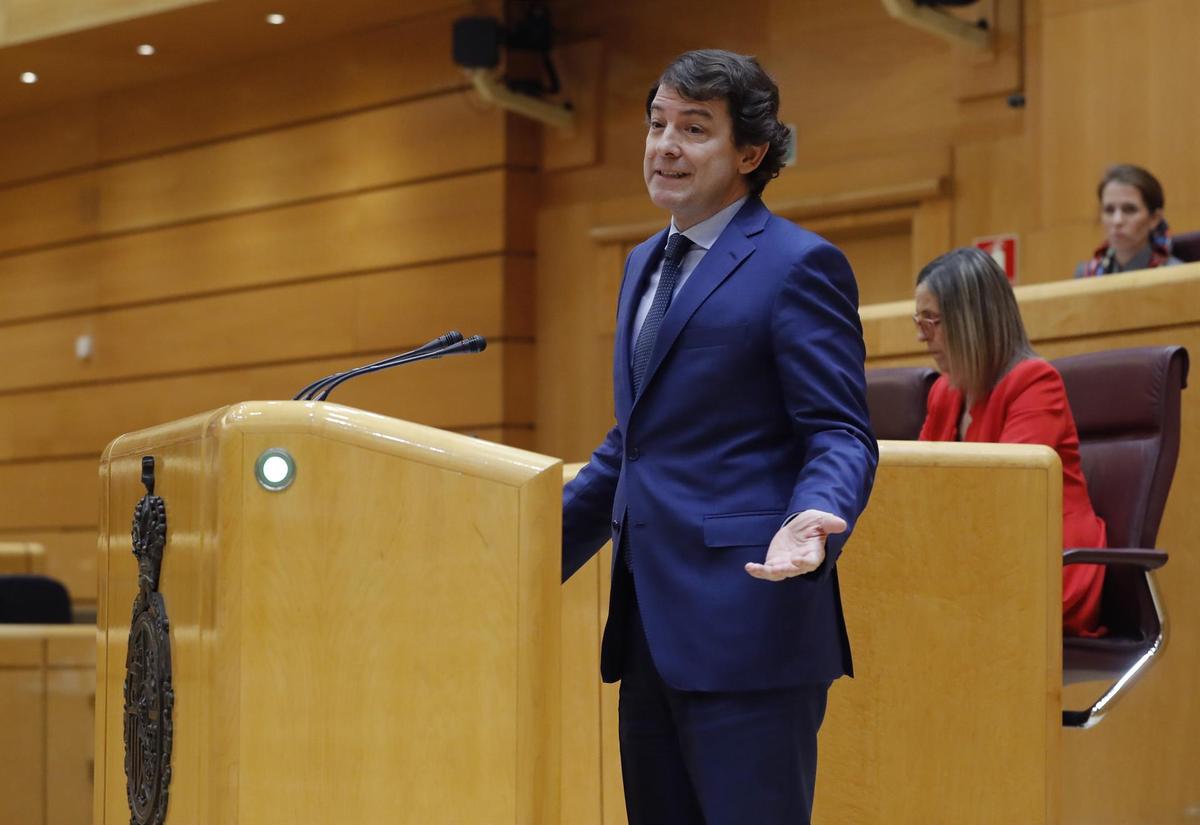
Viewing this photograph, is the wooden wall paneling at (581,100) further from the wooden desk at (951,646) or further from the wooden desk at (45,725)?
the wooden desk at (951,646)

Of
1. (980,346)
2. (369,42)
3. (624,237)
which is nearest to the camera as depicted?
(980,346)

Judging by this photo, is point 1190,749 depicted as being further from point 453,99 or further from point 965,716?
point 453,99

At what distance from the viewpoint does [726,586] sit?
1587 mm

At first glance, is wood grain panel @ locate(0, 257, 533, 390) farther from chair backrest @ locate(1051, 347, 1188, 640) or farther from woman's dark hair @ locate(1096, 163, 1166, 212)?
chair backrest @ locate(1051, 347, 1188, 640)

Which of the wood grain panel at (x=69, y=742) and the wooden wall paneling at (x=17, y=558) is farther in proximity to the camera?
the wooden wall paneling at (x=17, y=558)

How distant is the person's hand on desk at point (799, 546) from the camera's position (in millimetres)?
1430

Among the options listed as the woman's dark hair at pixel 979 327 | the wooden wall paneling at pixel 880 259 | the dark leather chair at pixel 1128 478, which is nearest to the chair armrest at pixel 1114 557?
the dark leather chair at pixel 1128 478

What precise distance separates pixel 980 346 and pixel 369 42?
4696 millimetres

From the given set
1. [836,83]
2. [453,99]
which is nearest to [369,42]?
[453,99]

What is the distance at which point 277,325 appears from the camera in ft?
23.6

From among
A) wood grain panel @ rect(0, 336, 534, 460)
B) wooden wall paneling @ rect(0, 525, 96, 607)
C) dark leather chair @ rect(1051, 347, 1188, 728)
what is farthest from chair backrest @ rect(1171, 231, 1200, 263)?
wooden wall paneling @ rect(0, 525, 96, 607)

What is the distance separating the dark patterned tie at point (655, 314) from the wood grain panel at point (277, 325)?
4.77 m

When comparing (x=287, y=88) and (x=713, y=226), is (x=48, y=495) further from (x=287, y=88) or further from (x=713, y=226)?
(x=713, y=226)

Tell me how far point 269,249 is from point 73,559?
1.92 metres
